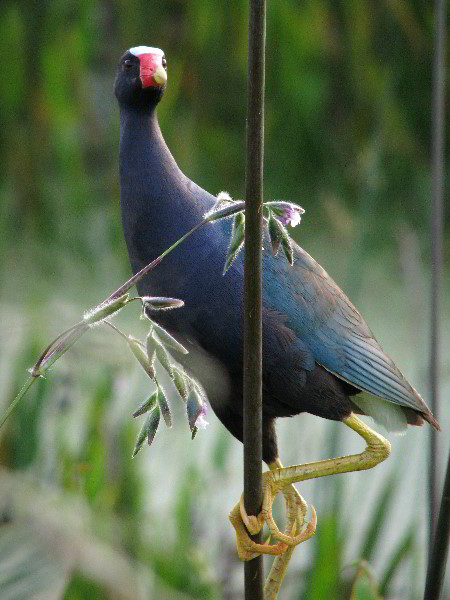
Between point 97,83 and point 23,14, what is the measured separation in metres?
0.22

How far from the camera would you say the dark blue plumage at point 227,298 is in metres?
0.87

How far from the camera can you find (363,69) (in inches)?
90.8

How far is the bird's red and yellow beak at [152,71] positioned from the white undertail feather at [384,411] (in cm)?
35

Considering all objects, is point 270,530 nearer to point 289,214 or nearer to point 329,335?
point 329,335

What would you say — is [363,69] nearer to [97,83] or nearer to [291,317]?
[97,83]

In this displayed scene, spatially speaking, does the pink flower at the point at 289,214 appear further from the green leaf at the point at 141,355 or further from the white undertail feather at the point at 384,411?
the white undertail feather at the point at 384,411

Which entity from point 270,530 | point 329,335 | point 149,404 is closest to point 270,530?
point 270,530

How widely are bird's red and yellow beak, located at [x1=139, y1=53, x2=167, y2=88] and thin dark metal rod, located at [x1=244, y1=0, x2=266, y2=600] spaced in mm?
356

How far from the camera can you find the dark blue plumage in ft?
2.87

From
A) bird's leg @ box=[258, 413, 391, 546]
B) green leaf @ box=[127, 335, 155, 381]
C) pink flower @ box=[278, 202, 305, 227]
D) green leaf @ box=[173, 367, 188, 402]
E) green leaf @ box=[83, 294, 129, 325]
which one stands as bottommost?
bird's leg @ box=[258, 413, 391, 546]

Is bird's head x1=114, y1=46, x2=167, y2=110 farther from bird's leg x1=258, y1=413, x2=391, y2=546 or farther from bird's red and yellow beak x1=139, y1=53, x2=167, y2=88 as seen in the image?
bird's leg x1=258, y1=413, x2=391, y2=546


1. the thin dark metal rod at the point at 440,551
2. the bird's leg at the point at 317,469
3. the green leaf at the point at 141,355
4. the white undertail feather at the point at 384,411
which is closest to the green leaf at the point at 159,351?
the green leaf at the point at 141,355

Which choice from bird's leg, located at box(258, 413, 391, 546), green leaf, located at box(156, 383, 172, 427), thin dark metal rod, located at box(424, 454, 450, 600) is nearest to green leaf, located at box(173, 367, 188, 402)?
green leaf, located at box(156, 383, 172, 427)

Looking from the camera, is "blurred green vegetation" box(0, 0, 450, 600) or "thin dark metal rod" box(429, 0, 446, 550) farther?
"blurred green vegetation" box(0, 0, 450, 600)
